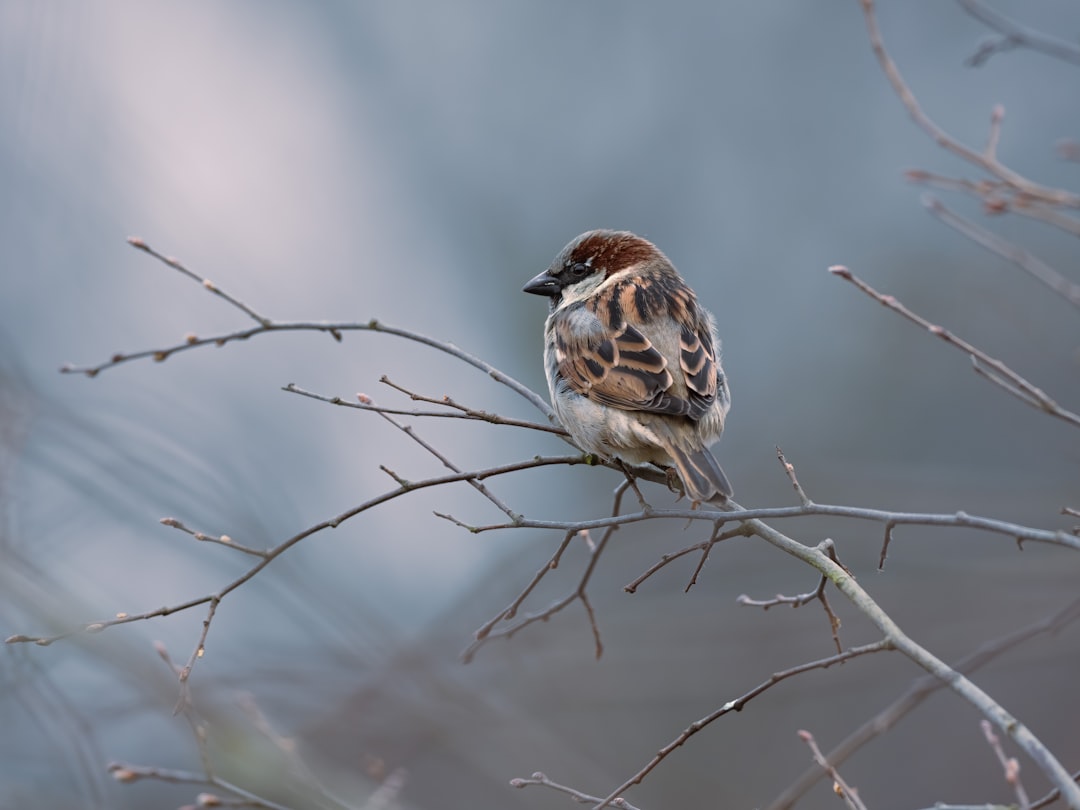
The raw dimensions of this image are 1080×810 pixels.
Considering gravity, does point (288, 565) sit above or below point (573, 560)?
above

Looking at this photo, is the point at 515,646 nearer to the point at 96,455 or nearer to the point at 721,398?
the point at 721,398

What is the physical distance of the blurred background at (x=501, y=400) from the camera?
5.68m

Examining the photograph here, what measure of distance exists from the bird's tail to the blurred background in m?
0.20

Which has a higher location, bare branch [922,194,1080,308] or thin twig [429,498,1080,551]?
bare branch [922,194,1080,308]

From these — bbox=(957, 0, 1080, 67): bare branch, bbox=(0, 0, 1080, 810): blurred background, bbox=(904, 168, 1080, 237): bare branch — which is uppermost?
bbox=(957, 0, 1080, 67): bare branch

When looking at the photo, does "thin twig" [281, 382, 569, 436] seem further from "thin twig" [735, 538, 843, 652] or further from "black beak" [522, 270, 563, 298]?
"black beak" [522, 270, 563, 298]

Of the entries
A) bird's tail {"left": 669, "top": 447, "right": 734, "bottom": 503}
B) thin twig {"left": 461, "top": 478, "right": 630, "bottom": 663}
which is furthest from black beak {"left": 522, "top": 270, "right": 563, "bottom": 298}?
thin twig {"left": 461, "top": 478, "right": 630, "bottom": 663}

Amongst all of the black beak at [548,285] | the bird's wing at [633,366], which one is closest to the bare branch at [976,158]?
the bird's wing at [633,366]

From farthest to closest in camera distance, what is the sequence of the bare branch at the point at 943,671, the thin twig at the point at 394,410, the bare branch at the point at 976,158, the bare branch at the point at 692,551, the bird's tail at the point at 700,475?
the bird's tail at the point at 700,475 → the thin twig at the point at 394,410 → the bare branch at the point at 692,551 → the bare branch at the point at 976,158 → the bare branch at the point at 943,671

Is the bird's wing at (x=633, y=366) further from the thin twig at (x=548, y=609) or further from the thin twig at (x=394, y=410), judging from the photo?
the thin twig at (x=394, y=410)

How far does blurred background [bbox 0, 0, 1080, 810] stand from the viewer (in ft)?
18.6

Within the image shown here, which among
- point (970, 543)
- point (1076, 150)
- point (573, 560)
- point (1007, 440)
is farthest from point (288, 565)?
point (1007, 440)

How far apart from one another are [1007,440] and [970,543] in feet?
15.2

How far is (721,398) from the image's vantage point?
193 inches
